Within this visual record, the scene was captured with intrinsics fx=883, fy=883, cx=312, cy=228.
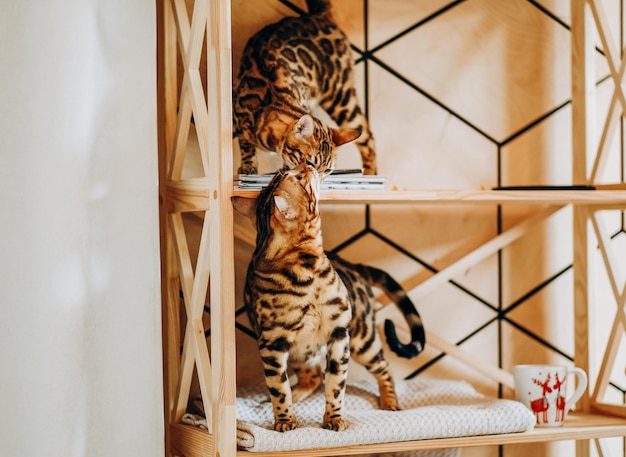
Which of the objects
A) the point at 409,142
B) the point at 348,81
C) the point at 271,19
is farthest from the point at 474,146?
the point at 271,19

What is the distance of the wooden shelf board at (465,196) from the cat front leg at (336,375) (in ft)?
0.73

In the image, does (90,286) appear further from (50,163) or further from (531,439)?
(531,439)

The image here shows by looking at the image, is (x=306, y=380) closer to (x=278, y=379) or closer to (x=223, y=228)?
(x=278, y=379)

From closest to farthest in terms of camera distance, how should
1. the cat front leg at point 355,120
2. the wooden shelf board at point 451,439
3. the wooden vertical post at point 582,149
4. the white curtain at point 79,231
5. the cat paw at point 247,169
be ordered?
the white curtain at point 79,231, the wooden shelf board at point 451,439, the cat paw at point 247,169, the cat front leg at point 355,120, the wooden vertical post at point 582,149

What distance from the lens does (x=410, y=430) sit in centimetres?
146

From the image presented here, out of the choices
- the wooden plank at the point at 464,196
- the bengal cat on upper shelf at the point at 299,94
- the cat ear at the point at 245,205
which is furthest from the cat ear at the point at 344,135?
the cat ear at the point at 245,205

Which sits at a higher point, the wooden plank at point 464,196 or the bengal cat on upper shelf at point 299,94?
the bengal cat on upper shelf at point 299,94

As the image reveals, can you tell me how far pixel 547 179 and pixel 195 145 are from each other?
77 cm

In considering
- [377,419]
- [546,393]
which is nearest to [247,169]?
[377,419]

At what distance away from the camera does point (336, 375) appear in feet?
4.76

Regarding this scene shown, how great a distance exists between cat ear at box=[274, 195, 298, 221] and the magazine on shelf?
7 cm

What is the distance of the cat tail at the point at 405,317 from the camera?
1.64 metres

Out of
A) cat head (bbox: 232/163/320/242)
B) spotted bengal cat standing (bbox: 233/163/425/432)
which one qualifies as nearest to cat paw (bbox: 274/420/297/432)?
spotted bengal cat standing (bbox: 233/163/425/432)

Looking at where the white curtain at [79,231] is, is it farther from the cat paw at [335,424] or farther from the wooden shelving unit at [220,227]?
the cat paw at [335,424]
